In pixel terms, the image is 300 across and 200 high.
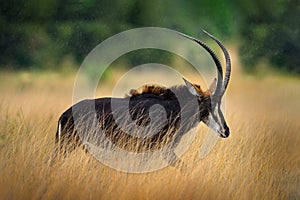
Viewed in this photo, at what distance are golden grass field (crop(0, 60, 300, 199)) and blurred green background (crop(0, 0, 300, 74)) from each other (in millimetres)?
4176

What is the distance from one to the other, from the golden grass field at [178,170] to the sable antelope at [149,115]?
0.21 meters

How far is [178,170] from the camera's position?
213 inches

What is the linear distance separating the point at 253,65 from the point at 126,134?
244 inches

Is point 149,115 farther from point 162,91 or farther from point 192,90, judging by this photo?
point 192,90

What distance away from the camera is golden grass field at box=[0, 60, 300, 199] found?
4.90 meters

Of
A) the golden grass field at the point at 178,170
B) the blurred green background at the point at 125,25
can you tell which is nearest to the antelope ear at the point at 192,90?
the golden grass field at the point at 178,170

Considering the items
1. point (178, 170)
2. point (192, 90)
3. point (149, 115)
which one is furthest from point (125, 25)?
point (178, 170)

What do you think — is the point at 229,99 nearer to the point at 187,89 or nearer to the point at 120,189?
the point at 187,89

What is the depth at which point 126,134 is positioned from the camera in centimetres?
564

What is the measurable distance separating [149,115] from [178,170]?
0.58 m

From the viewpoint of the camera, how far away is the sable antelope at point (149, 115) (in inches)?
224

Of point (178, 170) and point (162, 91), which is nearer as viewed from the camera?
point (178, 170)

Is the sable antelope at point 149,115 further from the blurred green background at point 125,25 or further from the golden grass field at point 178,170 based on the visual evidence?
the blurred green background at point 125,25

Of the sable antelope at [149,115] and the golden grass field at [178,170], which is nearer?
the golden grass field at [178,170]
